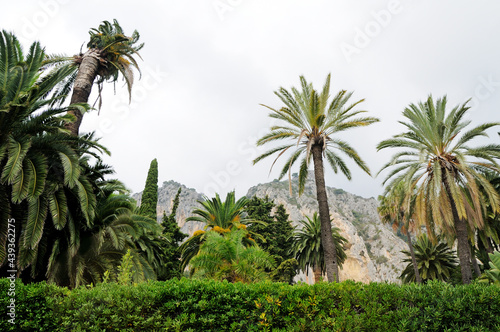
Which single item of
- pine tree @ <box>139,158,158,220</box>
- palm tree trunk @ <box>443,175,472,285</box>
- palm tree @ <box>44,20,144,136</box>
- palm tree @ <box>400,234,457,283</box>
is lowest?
palm tree @ <box>400,234,457,283</box>

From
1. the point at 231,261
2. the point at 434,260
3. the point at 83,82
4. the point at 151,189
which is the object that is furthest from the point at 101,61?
the point at 434,260

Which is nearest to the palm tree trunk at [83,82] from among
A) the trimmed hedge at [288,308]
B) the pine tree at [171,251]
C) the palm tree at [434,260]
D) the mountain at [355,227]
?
the trimmed hedge at [288,308]

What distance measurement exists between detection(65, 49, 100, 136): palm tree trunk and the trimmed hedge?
8203mm

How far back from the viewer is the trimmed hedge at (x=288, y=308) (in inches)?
202

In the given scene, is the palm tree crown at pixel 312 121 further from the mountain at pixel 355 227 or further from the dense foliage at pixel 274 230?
the mountain at pixel 355 227

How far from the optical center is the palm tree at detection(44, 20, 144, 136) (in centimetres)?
1306

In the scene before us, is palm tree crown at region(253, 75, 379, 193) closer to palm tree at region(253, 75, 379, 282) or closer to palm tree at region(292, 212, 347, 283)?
palm tree at region(253, 75, 379, 282)

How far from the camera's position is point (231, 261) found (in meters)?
14.2

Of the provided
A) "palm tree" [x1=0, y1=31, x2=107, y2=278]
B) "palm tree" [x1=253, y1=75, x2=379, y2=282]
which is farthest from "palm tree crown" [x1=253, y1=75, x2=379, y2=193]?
"palm tree" [x1=0, y1=31, x2=107, y2=278]

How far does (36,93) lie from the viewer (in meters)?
10.1

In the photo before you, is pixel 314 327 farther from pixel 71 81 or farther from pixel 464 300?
pixel 71 81

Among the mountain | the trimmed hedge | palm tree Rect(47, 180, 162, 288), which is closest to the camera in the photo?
the trimmed hedge

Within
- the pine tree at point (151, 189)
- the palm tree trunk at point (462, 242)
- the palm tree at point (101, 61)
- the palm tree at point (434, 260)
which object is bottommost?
the palm tree at point (434, 260)

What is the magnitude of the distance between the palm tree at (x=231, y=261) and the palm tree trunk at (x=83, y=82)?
725 centimetres
